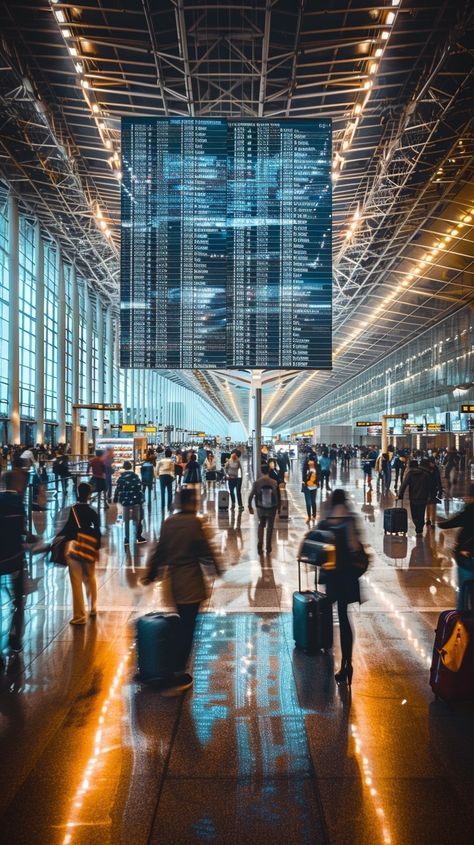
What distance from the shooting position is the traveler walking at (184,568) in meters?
4.78

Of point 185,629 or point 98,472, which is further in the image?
point 98,472

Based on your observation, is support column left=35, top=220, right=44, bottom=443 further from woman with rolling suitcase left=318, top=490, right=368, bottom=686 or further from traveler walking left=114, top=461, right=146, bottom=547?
woman with rolling suitcase left=318, top=490, right=368, bottom=686

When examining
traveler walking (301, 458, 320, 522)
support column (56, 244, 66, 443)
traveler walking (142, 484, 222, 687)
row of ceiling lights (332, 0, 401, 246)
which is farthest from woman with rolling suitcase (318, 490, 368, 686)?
support column (56, 244, 66, 443)

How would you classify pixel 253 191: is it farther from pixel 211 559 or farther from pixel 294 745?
pixel 294 745

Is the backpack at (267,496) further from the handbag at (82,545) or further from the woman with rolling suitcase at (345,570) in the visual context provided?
the woman with rolling suitcase at (345,570)

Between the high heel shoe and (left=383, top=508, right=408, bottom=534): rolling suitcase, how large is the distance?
7.22 metres

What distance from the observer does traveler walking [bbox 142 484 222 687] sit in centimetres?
478

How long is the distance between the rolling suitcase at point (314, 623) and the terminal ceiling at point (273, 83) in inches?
475

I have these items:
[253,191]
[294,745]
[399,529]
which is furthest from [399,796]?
[253,191]

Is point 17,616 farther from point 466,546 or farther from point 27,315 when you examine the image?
point 27,315

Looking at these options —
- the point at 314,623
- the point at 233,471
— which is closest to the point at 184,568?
the point at 314,623

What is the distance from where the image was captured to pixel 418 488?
12039 mm

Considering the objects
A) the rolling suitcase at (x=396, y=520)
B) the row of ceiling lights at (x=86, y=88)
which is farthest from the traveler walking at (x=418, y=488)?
the row of ceiling lights at (x=86, y=88)

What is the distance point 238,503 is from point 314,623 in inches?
495
